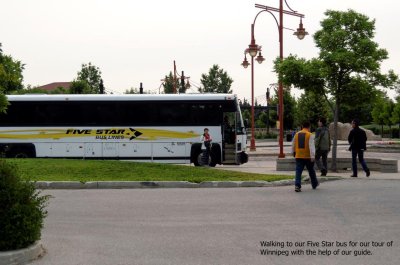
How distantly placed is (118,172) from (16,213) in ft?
35.3

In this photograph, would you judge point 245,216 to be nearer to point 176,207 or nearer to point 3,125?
point 176,207

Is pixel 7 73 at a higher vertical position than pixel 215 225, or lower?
higher

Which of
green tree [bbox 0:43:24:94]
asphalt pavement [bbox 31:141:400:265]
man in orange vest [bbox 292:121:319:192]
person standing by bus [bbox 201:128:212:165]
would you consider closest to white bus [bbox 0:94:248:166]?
person standing by bus [bbox 201:128:212:165]

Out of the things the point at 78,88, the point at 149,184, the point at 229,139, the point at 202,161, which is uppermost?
the point at 78,88

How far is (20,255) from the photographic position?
6.87 meters

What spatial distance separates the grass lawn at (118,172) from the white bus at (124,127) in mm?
5445

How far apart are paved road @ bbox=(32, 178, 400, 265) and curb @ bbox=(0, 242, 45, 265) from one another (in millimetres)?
126

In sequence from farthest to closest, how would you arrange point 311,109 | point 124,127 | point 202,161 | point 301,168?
point 311,109 → point 124,127 → point 202,161 → point 301,168

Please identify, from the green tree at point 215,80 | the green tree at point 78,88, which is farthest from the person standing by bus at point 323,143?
the green tree at point 215,80

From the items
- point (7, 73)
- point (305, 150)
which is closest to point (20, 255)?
point (7, 73)

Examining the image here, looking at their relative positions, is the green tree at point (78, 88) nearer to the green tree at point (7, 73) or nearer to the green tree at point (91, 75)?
the green tree at point (91, 75)

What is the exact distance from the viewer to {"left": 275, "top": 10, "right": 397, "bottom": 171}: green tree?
1991 cm

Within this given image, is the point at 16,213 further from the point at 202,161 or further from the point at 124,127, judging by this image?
the point at 124,127

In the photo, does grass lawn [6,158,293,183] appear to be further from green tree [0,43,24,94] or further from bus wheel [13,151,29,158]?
bus wheel [13,151,29,158]
